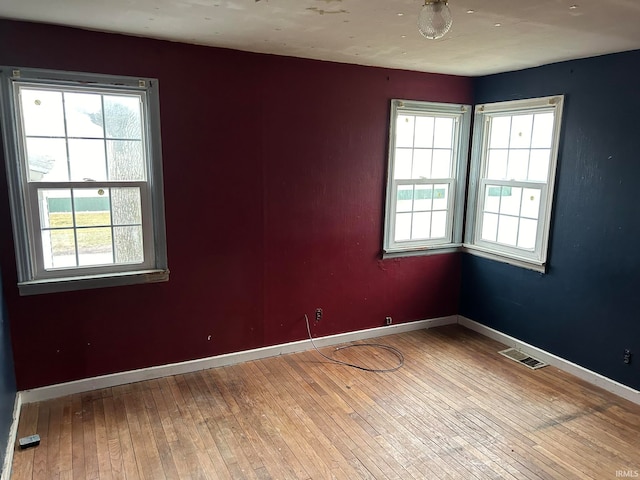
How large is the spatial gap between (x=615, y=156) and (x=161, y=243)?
3.26m

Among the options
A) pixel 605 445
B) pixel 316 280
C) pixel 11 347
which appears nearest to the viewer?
pixel 605 445

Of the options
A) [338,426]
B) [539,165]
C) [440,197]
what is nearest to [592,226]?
[539,165]

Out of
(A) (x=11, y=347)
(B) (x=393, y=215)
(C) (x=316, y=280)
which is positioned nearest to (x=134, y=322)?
(A) (x=11, y=347)

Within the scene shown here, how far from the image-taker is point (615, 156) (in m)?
3.08

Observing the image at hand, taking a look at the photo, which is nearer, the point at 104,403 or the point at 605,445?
the point at 605,445

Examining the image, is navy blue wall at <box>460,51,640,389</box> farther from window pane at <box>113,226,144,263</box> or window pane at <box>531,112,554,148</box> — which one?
window pane at <box>113,226,144,263</box>

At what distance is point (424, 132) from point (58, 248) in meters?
3.13

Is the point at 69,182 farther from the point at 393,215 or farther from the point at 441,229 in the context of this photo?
the point at 441,229

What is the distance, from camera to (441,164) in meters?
4.23

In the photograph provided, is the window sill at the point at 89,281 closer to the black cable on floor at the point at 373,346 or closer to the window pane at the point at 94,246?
the window pane at the point at 94,246

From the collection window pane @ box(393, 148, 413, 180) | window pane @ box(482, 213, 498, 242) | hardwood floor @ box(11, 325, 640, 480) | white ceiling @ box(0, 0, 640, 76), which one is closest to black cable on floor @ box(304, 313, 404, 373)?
hardwood floor @ box(11, 325, 640, 480)

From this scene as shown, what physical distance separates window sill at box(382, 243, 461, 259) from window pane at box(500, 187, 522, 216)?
587mm

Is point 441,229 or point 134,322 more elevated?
point 441,229

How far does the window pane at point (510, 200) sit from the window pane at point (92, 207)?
327cm
